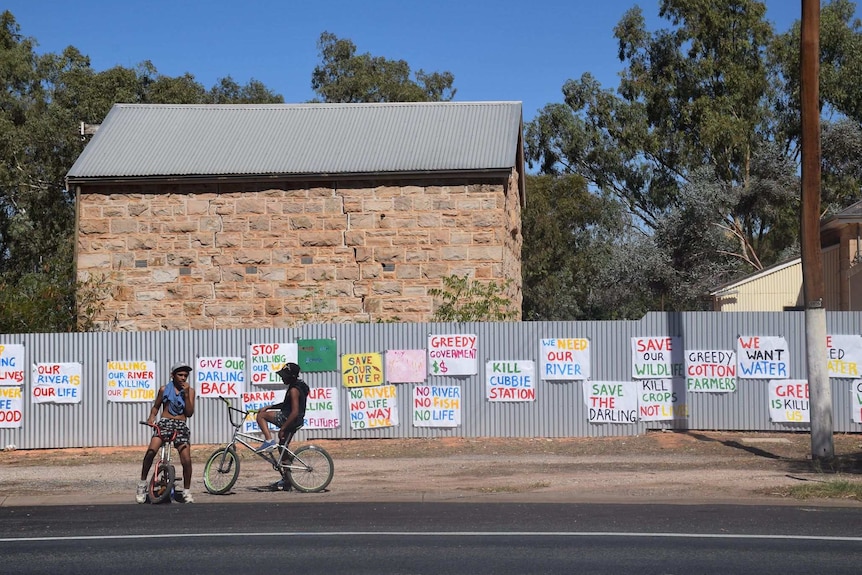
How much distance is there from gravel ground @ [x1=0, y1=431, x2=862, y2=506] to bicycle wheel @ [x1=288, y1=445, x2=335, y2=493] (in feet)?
0.45

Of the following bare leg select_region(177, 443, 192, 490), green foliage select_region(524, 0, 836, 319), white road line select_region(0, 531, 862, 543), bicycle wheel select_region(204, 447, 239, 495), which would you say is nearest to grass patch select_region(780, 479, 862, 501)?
white road line select_region(0, 531, 862, 543)

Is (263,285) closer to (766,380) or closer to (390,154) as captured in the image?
(390,154)

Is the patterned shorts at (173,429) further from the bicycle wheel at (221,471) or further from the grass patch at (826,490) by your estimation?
the grass patch at (826,490)

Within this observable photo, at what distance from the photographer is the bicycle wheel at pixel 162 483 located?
12.0 m

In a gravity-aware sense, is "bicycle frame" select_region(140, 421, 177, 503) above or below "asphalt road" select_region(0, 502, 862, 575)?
above

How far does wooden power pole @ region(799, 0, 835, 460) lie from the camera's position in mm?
14234

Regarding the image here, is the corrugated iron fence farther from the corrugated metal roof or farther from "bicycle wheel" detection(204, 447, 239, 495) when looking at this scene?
"bicycle wheel" detection(204, 447, 239, 495)

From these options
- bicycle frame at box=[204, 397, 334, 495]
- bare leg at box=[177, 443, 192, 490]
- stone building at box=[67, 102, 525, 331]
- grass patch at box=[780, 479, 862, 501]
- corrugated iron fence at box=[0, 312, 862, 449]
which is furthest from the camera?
stone building at box=[67, 102, 525, 331]

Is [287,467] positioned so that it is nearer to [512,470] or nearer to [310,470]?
[310,470]

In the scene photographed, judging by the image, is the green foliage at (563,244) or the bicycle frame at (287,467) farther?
the green foliage at (563,244)

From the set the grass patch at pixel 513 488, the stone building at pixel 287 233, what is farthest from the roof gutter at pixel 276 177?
the grass patch at pixel 513 488

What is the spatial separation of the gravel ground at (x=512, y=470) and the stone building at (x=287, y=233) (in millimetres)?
4249

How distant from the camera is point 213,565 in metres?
8.02

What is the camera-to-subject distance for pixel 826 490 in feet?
39.6
